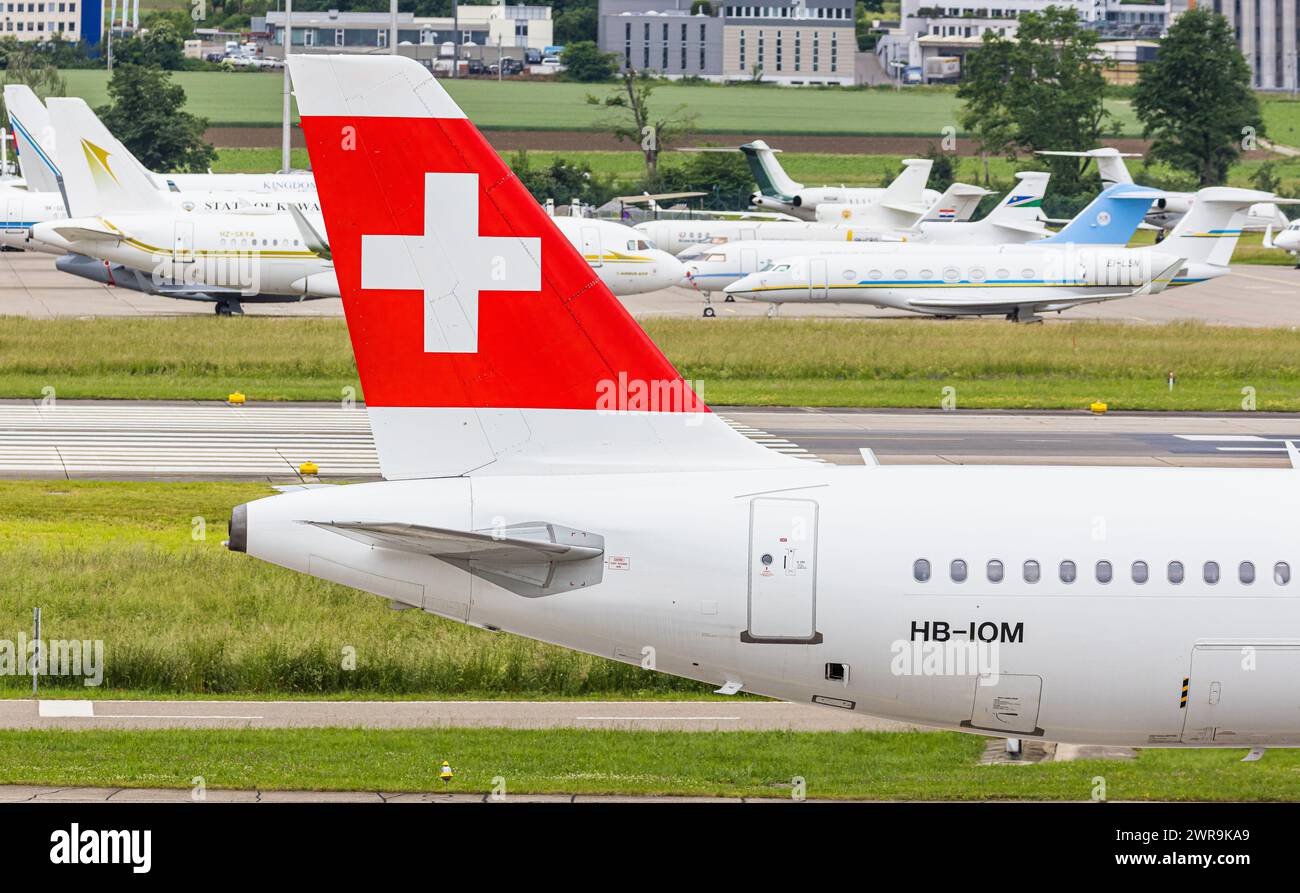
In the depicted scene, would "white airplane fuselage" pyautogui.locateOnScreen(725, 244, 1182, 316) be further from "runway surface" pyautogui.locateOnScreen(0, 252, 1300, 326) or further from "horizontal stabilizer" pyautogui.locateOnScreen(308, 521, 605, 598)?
"horizontal stabilizer" pyautogui.locateOnScreen(308, 521, 605, 598)

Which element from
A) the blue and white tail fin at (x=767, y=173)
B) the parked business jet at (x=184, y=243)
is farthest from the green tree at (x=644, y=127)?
the parked business jet at (x=184, y=243)

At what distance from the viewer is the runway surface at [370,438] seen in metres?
39.1

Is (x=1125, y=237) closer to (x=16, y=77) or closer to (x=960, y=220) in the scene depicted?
(x=960, y=220)

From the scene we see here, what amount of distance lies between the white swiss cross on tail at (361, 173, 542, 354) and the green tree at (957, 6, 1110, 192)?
142566 mm

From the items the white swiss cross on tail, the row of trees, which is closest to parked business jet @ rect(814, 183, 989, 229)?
the row of trees

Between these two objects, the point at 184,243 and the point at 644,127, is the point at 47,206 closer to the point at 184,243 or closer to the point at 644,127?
the point at 184,243

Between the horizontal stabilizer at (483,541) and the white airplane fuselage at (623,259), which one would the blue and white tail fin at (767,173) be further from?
the horizontal stabilizer at (483,541)

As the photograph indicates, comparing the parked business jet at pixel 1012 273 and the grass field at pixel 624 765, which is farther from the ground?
the parked business jet at pixel 1012 273

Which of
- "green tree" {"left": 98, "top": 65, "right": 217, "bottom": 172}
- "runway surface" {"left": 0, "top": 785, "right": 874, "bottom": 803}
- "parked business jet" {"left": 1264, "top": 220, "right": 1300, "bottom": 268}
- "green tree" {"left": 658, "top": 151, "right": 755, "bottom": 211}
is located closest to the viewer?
"runway surface" {"left": 0, "top": 785, "right": 874, "bottom": 803}

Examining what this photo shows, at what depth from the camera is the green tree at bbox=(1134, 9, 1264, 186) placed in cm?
14862

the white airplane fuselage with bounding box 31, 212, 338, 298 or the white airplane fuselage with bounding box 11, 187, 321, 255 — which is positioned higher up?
the white airplane fuselage with bounding box 11, 187, 321, 255

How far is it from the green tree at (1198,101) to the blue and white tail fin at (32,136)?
308 feet

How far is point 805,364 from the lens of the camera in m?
56.6

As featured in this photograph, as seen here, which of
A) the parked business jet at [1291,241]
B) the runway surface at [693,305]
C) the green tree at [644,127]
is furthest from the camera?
the green tree at [644,127]
